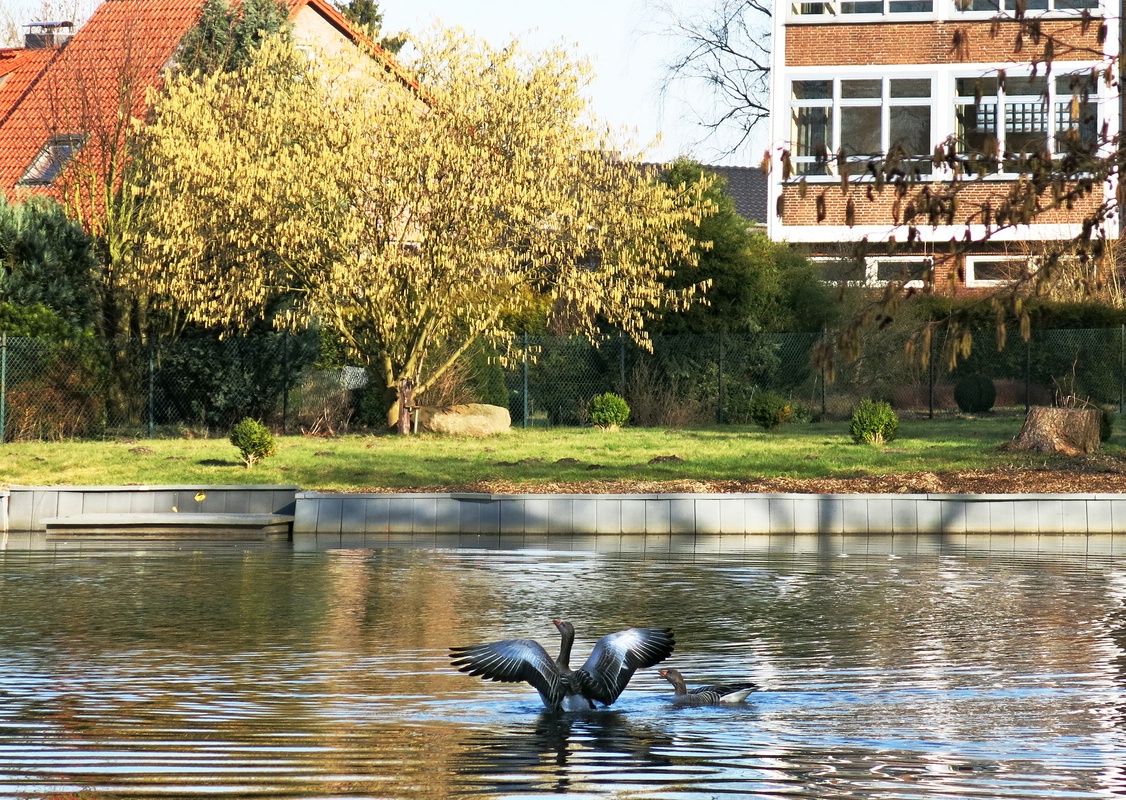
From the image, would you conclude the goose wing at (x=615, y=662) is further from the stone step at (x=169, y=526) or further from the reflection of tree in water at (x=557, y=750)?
the stone step at (x=169, y=526)

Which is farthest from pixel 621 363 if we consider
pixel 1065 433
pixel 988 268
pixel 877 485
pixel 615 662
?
pixel 615 662

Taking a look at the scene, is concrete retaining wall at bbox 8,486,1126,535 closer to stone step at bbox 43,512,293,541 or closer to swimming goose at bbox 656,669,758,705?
stone step at bbox 43,512,293,541

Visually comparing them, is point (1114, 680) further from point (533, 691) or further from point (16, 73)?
point (16, 73)

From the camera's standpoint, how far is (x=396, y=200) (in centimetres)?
2856

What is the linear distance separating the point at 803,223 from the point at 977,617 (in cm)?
2702

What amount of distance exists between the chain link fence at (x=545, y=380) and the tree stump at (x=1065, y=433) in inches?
242

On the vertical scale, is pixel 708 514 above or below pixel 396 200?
below

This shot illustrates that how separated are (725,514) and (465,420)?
1172cm

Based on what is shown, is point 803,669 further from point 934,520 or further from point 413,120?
point 413,120

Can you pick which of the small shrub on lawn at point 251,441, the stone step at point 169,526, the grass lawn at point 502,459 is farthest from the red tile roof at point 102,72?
the stone step at point 169,526

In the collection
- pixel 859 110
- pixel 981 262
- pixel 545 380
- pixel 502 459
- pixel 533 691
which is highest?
pixel 859 110

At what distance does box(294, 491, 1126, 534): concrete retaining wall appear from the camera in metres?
18.4

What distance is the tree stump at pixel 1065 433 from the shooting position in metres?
23.1

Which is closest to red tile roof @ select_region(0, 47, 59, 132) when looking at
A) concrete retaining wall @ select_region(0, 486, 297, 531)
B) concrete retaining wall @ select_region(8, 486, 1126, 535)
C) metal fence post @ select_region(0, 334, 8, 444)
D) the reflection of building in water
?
metal fence post @ select_region(0, 334, 8, 444)
